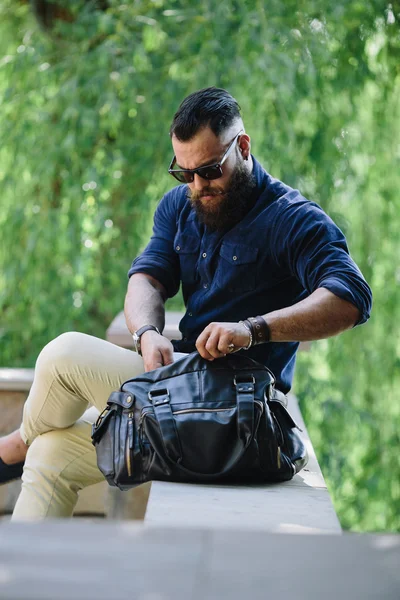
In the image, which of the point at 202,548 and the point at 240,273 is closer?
→ the point at 202,548

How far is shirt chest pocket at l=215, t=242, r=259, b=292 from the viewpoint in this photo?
208 centimetres

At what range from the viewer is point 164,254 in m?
2.38

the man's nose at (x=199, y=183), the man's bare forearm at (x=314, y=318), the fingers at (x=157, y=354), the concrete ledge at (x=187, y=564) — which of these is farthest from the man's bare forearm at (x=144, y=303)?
the concrete ledge at (x=187, y=564)

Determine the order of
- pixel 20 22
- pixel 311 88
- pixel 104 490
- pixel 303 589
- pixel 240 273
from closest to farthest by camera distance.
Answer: pixel 303 589 → pixel 240 273 → pixel 104 490 → pixel 311 88 → pixel 20 22

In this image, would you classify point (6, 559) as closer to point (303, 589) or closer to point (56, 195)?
point (303, 589)

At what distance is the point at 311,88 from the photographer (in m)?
3.65

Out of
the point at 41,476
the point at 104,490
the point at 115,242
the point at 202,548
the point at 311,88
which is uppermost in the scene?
the point at 202,548

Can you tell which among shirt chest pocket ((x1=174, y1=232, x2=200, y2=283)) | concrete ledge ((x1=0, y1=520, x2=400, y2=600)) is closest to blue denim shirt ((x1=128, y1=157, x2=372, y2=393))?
shirt chest pocket ((x1=174, y1=232, x2=200, y2=283))

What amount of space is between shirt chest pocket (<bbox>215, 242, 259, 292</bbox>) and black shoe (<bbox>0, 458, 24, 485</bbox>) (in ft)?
2.35

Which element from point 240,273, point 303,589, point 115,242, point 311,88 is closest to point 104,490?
point 240,273

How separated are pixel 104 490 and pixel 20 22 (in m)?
2.44

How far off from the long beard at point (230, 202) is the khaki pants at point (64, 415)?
34cm

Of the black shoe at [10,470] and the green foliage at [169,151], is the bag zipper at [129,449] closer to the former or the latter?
the black shoe at [10,470]

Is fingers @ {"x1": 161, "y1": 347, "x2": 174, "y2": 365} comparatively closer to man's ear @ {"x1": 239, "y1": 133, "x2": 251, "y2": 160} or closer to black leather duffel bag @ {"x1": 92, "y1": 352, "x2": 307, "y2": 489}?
black leather duffel bag @ {"x1": 92, "y1": 352, "x2": 307, "y2": 489}
